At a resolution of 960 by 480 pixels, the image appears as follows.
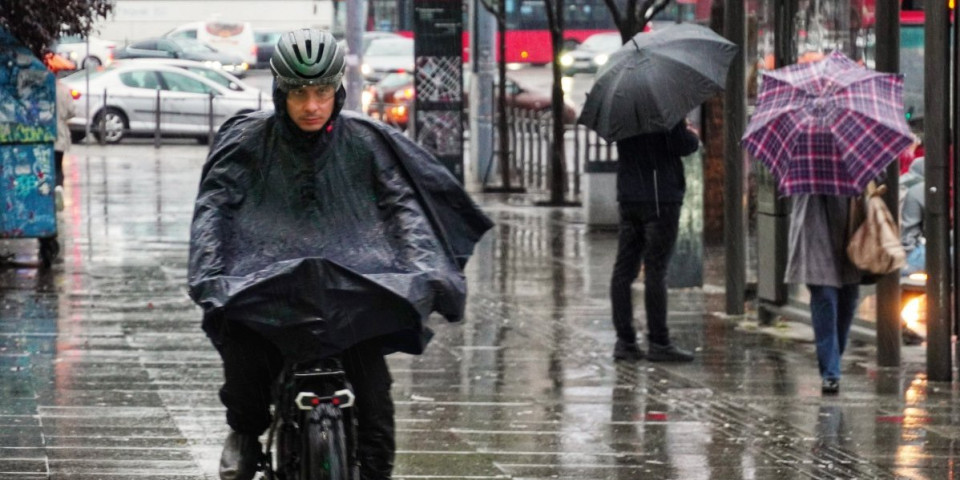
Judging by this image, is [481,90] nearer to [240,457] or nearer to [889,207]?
[889,207]

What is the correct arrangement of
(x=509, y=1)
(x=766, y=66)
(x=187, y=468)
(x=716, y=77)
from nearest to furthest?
(x=187, y=468) < (x=716, y=77) < (x=766, y=66) < (x=509, y=1)

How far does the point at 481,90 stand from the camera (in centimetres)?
2456

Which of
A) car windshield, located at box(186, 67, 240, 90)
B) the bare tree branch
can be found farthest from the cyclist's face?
car windshield, located at box(186, 67, 240, 90)

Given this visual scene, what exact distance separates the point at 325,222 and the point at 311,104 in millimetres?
346

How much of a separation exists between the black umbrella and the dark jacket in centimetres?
18

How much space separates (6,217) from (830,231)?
6857 mm

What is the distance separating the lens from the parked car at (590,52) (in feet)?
145

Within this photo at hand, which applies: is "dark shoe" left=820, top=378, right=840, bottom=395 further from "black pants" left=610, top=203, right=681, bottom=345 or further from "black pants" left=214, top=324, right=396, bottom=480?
"black pants" left=214, top=324, right=396, bottom=480

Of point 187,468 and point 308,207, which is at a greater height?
point 308,207

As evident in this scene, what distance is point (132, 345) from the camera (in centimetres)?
1062

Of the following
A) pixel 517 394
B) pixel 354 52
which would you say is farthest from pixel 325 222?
pixel 354 52

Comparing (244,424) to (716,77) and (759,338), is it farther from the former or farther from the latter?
(759,338)

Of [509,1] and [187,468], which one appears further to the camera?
[509,1]

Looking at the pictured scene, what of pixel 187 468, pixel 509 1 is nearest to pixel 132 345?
pixel 187 468
